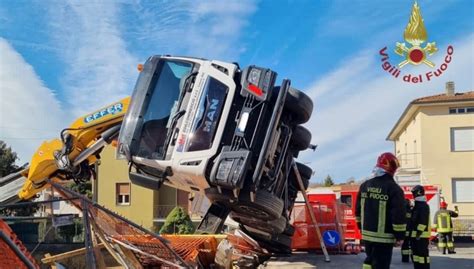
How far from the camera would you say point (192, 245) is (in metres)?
7.75

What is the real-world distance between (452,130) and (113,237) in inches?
1239

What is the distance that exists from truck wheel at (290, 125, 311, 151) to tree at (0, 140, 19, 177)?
2806 cm

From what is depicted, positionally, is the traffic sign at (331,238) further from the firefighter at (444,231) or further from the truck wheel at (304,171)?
the firefighter at (444,231)

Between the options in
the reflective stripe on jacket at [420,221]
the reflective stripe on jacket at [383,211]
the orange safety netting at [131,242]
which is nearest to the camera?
the reflective stripe on jacket at [383,211]

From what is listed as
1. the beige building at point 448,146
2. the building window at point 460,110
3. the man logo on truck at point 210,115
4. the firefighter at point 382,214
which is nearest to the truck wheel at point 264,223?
the man logo on truck at point 210,115

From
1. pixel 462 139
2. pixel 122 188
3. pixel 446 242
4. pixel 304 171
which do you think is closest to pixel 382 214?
pixel 304 171

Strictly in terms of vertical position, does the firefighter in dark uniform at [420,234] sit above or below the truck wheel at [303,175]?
below

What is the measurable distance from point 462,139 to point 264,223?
2929 centimetres

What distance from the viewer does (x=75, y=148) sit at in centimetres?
877

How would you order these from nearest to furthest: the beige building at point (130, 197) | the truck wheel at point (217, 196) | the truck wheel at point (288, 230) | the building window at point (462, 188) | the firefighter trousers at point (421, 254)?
1. the truck wheel at point (217, 196)
2. the firefighter trousers at point (421, 254)
3. the truck wheel at point (288, 230)
4. the building window at point (462, 188)
5. the beige building at point (130, 197)

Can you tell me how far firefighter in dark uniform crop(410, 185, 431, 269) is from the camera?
25.4 ft

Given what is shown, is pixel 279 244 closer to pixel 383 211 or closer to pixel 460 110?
pixel 383 211

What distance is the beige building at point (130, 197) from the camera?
124ft

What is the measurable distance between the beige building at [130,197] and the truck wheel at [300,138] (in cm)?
2938
